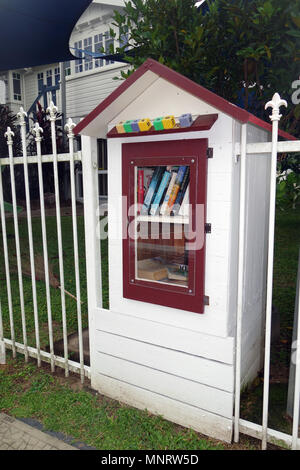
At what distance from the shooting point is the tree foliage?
9.82ft

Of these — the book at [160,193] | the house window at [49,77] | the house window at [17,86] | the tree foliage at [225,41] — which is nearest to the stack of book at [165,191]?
the book at [160,193]

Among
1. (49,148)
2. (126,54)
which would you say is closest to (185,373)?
(126,54)

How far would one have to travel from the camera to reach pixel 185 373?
8.93 feet

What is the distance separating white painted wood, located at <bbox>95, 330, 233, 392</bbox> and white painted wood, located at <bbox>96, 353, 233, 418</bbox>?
4 cm

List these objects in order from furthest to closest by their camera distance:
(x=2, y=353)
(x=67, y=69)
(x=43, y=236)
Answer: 1. (x=67, y=69)
2. (x=2, y=353)
3. (x=43, y=236)

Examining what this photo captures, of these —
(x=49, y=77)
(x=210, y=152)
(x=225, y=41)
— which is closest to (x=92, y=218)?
(x=210, y=152)

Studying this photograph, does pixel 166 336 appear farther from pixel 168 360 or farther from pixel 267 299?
pixel 267 299

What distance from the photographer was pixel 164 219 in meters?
2.69

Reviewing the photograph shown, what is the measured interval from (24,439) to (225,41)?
378 cm

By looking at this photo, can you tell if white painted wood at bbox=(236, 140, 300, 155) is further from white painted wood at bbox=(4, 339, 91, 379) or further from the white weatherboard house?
white painted wood at bbox=(4, 339, 91, 379)

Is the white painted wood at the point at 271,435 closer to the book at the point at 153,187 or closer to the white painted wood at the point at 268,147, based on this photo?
the book at the point at 153,187

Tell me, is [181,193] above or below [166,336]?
above

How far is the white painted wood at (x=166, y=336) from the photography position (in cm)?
254

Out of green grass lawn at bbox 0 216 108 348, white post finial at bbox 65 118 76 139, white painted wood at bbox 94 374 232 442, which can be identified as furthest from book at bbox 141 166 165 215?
green grass lawn at bbox 0 216 108 348
